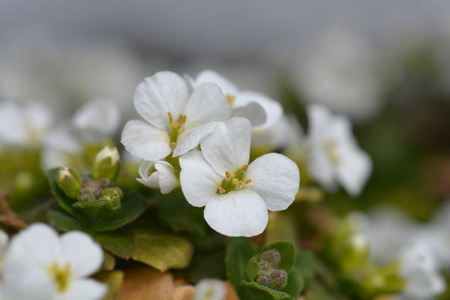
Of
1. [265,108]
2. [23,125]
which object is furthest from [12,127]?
[265,108]

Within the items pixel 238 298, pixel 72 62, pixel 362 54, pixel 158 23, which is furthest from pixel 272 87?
pixel 238 298

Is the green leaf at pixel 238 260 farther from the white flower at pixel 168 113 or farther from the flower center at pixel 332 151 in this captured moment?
the flower center at pixel 332 151

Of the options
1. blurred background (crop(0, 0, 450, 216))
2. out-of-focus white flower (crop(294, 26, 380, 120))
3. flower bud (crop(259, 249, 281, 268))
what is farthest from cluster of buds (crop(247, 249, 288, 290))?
out-of-focus white flower (crop(294, 26, 380, 120))

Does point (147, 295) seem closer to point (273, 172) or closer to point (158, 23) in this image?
point (273, 172)

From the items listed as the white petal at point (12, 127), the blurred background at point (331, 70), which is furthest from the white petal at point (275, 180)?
the blurred background at point (331, 70)

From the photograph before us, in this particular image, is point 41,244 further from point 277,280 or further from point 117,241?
point 277,280
